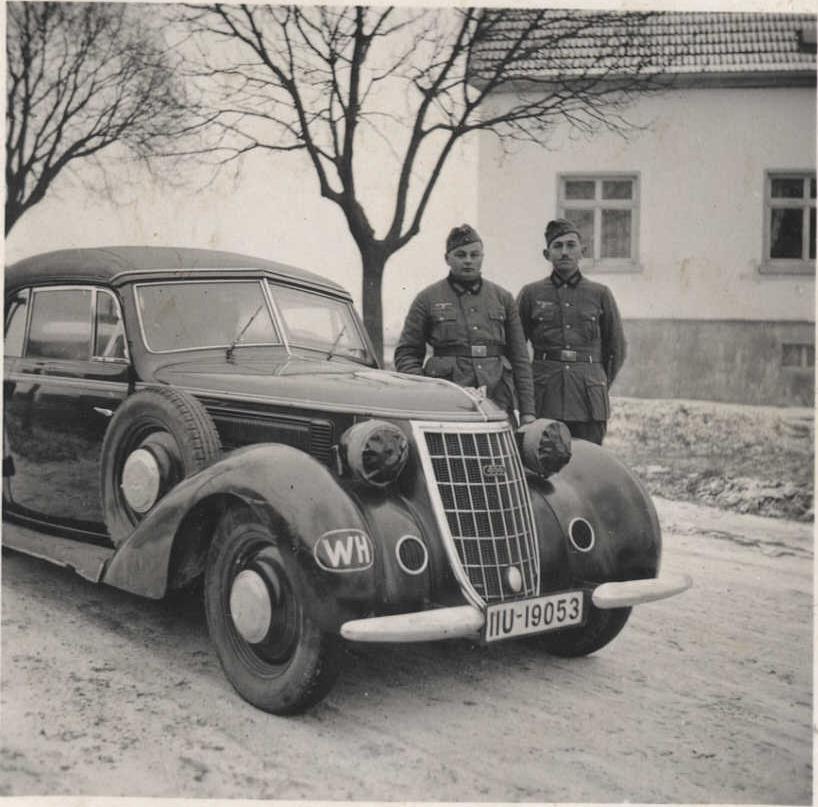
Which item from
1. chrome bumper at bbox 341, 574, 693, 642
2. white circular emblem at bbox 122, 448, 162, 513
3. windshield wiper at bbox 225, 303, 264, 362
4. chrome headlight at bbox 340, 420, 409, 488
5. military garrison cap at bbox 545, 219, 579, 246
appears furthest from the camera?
military garrison cap at bbox 545, 219, 579, 246

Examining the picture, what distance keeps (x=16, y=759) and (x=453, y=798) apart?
1358 millimetres

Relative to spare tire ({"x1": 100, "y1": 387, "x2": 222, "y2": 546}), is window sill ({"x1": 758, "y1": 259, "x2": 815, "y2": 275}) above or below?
above

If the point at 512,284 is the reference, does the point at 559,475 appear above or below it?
below

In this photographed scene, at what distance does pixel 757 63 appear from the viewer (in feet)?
14.2

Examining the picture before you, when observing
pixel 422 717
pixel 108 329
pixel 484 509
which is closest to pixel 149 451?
pixel 108 329

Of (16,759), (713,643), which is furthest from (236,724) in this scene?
(713,643)

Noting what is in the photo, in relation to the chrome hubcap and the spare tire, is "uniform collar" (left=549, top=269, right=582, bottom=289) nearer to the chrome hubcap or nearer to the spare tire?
the spare tire

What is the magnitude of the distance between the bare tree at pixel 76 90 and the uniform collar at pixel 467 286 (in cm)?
187

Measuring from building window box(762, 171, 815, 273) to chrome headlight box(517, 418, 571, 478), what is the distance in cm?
182

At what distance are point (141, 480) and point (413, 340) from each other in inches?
67.9

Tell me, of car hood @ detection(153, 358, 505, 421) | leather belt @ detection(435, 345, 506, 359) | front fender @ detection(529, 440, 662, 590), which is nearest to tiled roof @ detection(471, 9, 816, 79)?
leather belt @ detection(435, 345, 506, 359)

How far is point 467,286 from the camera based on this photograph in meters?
4.50

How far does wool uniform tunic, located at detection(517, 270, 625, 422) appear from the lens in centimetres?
484

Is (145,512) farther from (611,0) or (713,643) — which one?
(611,0)
